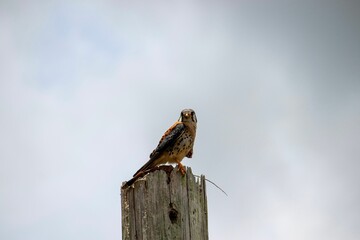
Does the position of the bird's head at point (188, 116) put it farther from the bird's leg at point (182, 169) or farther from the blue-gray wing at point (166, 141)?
the bird's leg at point (182, 169)

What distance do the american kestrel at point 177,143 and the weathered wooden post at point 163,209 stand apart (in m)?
2.19

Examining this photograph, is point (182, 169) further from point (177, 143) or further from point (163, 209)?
point (177, 143)

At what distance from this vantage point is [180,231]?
4.34m

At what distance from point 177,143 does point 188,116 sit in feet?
2.87

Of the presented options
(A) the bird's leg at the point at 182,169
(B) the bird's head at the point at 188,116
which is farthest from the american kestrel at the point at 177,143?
(A) the bird's leg at the point at 182,169

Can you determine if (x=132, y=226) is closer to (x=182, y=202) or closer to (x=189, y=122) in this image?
(x=182, y=202)

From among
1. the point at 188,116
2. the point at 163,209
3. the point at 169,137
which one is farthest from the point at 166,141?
the point at 163,209

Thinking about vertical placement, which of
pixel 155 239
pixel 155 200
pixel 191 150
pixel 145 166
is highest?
pixel 191 150

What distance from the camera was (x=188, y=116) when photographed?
29.0ft

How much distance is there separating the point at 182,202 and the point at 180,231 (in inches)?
9.0

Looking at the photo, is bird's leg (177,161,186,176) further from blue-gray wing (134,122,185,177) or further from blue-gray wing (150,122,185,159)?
blue-gray wing (150,122,185,159)

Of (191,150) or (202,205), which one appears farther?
(191,150)

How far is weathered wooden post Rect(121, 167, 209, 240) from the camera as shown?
4309mm

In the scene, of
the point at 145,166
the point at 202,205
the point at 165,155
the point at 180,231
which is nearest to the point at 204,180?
the point at 202,205
